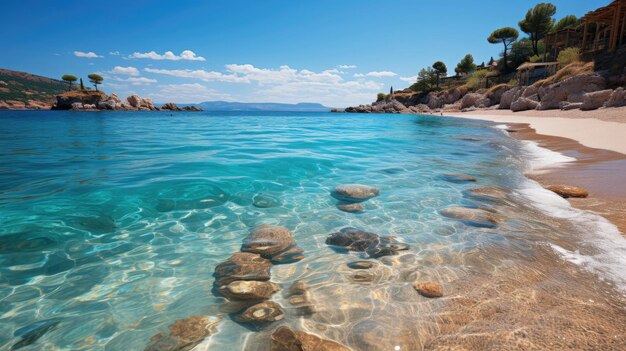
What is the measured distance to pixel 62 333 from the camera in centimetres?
230

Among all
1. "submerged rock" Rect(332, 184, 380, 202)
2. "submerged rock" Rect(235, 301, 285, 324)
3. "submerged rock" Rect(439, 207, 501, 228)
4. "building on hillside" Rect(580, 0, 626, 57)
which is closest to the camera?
"submerged rock" Rect(235, 301, 285, 324)

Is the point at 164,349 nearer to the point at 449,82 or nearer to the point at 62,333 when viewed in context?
the point at 62,333

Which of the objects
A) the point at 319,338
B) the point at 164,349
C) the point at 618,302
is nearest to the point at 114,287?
the point at 164,349

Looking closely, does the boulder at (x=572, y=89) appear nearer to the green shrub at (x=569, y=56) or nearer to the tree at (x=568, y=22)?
the green shrub at (x=569, y=56)

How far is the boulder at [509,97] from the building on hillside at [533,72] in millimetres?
Answer: 4248

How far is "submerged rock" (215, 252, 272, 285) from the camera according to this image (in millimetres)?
3005

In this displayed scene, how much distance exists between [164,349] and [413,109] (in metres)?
68.4

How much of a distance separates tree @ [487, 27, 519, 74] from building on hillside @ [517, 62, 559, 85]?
661 inches

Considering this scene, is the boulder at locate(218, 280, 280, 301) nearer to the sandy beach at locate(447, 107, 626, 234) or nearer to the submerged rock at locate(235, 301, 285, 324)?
the submerged rock at locate(235, 301, 285, 324)

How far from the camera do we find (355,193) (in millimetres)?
5852

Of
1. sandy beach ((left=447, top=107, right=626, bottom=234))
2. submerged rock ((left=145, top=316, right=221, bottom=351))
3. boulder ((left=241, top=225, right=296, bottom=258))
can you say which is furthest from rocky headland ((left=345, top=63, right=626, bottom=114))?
submerged rock ((left=145, top=316, right=221, bottom=351))

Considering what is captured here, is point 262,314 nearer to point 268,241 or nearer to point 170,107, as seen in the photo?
point 268,241

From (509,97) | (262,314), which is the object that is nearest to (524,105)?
(509,97)

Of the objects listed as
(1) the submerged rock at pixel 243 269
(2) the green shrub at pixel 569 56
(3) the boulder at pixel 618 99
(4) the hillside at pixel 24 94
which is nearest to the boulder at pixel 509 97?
(2) the green shrub at pixel 569 56
